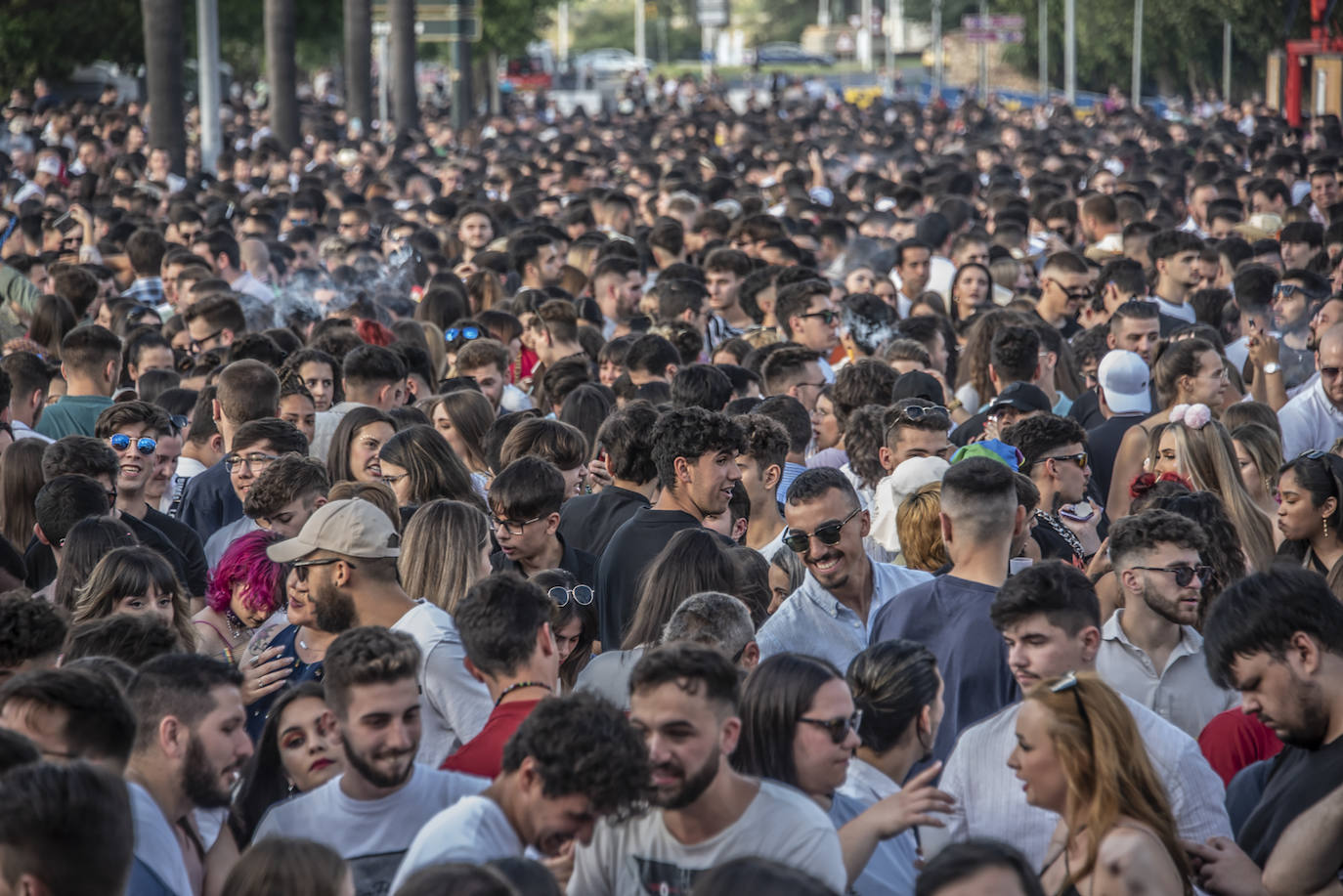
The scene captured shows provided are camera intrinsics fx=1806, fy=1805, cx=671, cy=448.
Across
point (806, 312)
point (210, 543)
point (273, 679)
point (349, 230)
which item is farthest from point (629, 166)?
point (273, 679)

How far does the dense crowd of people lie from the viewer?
13.4 feet

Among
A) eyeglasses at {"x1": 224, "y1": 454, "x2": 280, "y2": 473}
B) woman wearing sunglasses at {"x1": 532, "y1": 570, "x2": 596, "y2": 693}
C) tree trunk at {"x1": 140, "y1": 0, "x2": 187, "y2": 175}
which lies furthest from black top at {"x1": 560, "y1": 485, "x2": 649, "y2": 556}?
tree trunk at {"x1": 140, "y1": 0, "x2": 187, "y2": 175}

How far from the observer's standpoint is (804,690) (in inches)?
175

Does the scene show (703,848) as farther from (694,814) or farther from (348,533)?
(348,533)

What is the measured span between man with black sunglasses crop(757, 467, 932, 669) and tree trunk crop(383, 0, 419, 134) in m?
33.2

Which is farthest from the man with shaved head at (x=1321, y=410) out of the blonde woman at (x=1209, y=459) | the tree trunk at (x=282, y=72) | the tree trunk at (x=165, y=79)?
the tree trunk at (x=282, y=72)

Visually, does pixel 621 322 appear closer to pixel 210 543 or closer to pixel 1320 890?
pixel 210 543

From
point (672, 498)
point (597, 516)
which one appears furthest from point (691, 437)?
point (597, 516)

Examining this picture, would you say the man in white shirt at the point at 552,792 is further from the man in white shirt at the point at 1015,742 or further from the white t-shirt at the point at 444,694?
the white t-shirt at the point at 444,694

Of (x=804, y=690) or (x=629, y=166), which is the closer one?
(x=804, y=690)

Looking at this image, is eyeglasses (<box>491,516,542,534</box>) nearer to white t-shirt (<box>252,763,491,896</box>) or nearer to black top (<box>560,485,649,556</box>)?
black top (<box>560,485,649,556</box>)

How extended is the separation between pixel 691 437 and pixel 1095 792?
2893 millimetres

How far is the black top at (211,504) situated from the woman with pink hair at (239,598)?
1467 mm

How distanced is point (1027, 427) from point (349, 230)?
11344 mm
